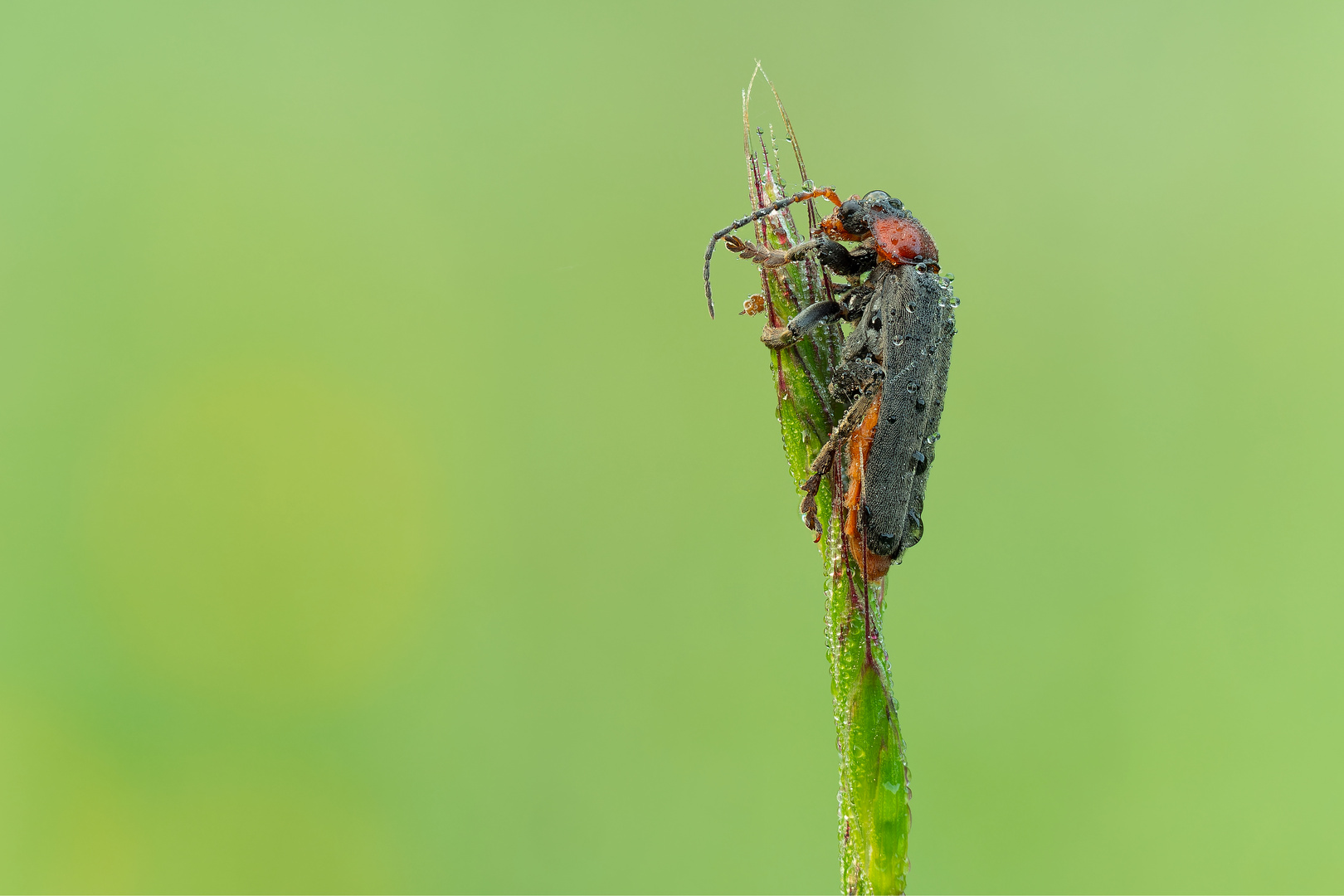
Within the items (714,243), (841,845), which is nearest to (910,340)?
(714,243)

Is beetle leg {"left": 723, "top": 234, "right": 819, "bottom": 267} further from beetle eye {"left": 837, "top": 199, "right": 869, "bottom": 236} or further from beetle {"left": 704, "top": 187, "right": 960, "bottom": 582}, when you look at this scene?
beetle eye {"left": 837, "top": 199, "right": 869, "bottom": 236}

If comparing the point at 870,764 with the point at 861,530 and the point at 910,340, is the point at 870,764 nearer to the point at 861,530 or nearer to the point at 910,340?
the point at 861,530

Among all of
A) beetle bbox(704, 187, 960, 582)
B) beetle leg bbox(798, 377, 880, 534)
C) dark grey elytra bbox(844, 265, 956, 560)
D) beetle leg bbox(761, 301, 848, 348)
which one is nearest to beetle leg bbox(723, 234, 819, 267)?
beetle bbox(704, 187, 960, 582)

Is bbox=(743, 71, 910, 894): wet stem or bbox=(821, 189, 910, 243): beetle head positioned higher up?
bbox=(821, 189, 910, 243): beetle head

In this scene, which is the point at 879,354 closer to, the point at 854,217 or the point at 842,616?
the point at 854,217

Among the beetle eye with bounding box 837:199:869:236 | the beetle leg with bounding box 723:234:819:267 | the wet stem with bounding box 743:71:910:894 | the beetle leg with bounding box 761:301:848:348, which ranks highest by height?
the beetle eye with bounding box 837:199:869:236

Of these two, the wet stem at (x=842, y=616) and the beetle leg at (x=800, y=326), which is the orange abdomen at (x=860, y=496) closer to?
the wet stem at (x=842, y=616)
